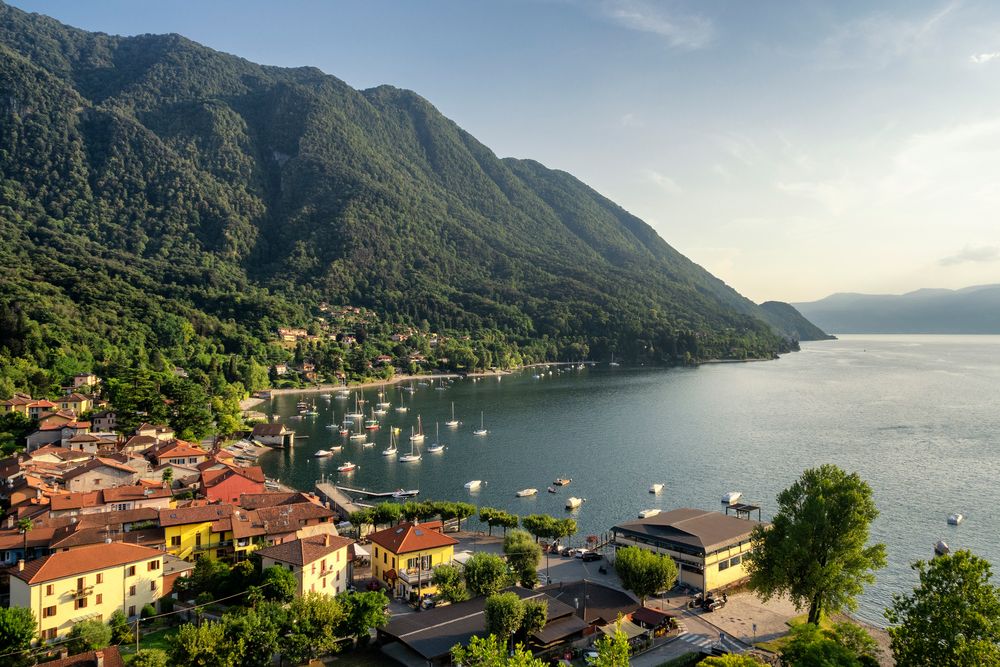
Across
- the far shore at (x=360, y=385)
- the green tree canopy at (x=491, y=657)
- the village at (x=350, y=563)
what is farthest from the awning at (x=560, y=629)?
the far shore at (x=360, y=385)

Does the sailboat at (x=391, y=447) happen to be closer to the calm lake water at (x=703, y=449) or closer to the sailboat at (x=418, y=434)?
the calm lake water at (x=703, y=449)

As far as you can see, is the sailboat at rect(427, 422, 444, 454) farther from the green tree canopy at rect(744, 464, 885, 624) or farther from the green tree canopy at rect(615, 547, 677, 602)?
the green tree canopy at rect(744, 464, 885, 624)

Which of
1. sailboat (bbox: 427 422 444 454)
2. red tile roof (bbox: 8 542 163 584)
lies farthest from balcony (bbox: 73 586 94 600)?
sailboat (bbox: 427 422 444 454)

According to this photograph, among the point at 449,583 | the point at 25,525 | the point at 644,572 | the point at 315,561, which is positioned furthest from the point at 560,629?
the point at 25,525

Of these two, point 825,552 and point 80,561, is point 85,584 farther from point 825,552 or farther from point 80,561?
point 825,552

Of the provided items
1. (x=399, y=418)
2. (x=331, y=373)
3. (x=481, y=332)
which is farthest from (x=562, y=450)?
(x=481, y=332)
